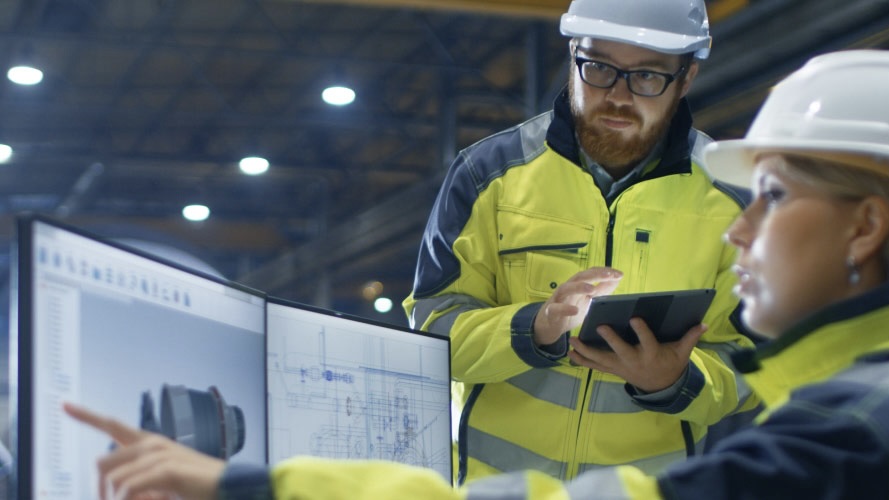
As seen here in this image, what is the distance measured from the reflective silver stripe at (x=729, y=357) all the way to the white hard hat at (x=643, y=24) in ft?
2.11

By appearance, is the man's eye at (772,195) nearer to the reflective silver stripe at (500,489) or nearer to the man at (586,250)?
the reflective silver stripe at (500,489)

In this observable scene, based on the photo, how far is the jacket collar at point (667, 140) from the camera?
8.91 feet

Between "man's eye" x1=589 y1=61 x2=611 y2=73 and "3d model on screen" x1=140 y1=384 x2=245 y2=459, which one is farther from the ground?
"man's eye" x1=589 y1=61 x2=611 y2=73

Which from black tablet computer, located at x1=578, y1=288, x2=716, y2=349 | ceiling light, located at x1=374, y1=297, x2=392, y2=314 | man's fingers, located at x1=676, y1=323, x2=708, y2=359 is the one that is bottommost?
man's fingers, located at x1=676, y1=323, x2=708, y2=359

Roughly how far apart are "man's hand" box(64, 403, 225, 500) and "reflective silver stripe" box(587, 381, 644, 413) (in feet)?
4.51

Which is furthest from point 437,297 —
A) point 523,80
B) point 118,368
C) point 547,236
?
point 523,80

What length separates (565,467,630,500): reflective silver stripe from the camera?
127 cm

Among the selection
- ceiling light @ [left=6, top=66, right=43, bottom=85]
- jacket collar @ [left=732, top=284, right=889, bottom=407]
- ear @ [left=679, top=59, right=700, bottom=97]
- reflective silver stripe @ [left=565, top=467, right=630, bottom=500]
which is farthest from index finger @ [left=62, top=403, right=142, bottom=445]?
ceiling light @ [left=6, top=66, right=43, bottom=85]

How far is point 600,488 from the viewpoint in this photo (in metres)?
1.28

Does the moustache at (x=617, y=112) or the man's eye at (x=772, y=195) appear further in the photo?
the moustache at (x=617, y=112)

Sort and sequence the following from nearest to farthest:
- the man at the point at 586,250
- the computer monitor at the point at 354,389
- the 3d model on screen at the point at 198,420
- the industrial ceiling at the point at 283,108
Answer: the 3d model on screen at the point at 198,420 → the computer monitor at the point at 354,389 → the man at the point at 586,250 → the industrial ceiling at the point at 283,108

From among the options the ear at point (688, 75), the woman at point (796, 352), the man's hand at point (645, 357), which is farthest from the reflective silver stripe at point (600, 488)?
the ear at point (688, 75)

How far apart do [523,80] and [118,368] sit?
10963 millimetres

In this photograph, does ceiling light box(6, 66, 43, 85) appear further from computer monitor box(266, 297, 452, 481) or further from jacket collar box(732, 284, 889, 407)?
jacket collar box(732, 284, 889, 407)
